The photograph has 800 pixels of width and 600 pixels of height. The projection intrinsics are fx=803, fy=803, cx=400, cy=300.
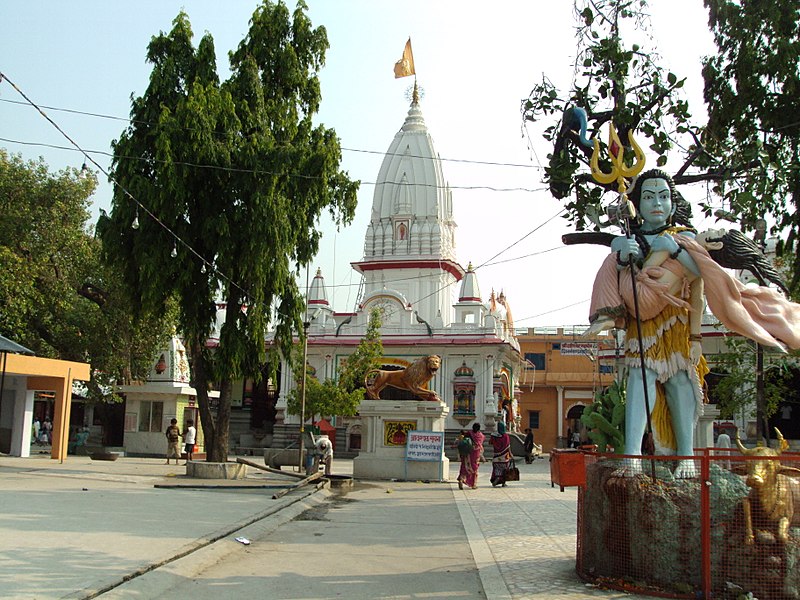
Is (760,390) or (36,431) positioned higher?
(760,390)

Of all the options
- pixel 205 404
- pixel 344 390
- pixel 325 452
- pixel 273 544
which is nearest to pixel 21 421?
pixel 205 404

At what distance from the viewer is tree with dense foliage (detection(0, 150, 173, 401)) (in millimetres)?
26250

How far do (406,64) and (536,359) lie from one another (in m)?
20.4

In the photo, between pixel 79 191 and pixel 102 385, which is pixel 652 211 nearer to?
pixel 79 191

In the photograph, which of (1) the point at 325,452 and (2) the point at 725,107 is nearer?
(2) the point at 725,107

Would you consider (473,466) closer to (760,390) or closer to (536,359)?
(760,390)

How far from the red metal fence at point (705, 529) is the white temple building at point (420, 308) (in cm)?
2983

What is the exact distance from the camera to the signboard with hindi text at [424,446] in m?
21.2

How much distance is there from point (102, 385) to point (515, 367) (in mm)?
22270

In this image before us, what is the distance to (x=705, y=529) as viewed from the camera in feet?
21.3

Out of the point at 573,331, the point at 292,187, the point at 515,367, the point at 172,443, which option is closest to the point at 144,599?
the point at 292,187

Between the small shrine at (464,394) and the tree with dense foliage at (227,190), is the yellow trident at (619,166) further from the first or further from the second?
the small shrine at (464,394)

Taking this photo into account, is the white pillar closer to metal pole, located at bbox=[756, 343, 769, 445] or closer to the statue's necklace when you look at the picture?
metal pole, located at bbox=[756, 343, 769, 445]

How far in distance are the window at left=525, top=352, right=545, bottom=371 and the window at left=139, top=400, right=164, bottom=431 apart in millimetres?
27651
